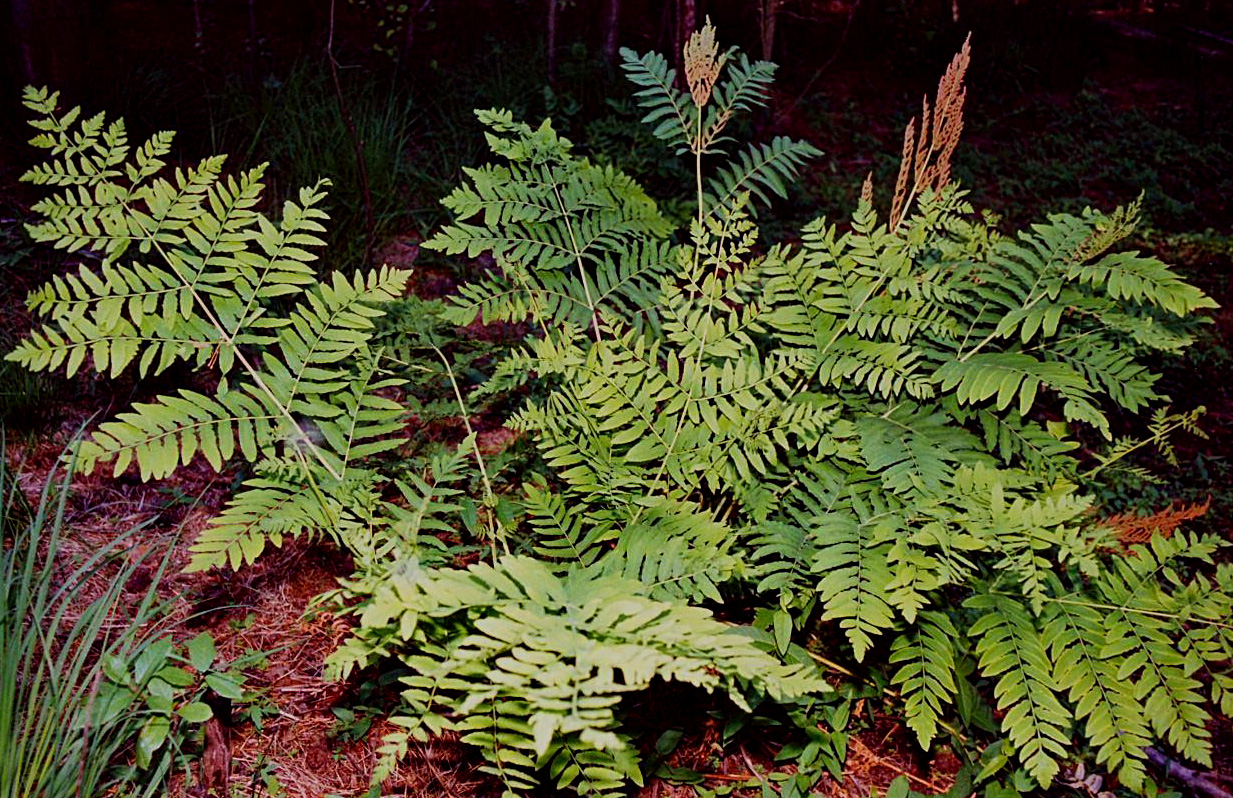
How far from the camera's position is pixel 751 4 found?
6.11m

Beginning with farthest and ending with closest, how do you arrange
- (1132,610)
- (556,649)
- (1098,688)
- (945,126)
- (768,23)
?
(768,23) → (945,126) → (1132,610) → (1098,688) → (556,649)

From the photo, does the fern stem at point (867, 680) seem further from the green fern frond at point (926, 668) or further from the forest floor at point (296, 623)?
the green fern frond at point (926, 668)

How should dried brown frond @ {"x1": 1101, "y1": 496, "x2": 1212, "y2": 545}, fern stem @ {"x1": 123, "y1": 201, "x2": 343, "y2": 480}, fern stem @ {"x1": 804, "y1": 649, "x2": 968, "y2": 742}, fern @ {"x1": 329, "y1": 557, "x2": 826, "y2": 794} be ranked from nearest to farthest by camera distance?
fern @ {"x1": 329, "y1": 557, "x2": 826, "y2": 794}
fern stem @ {"x1": 123, "y1": 201, "x2": 343, "y2": 480}
dried brown frond @ {"x1": 1101, "y1": 496, "x2": 1212, "y2": 545}
fern stem @ {"x1": 804, "y1": 649, "x2": 968, "y2": 742}

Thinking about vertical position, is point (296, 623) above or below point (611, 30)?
below

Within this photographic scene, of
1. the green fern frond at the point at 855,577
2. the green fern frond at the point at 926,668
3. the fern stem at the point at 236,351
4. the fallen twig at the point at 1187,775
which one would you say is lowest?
the fallen twig at the point at 1187,775

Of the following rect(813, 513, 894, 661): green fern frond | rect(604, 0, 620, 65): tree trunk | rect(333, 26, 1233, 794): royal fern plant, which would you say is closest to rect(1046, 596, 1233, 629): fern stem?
rect(333, 26, 1233, 794): royal fern plant

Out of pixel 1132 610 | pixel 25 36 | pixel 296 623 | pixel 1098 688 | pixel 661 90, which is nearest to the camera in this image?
pixel 1098 688

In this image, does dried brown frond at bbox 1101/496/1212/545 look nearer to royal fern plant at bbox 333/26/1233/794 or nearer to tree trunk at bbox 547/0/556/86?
royal fern plant at bbox 333/26/1233/794

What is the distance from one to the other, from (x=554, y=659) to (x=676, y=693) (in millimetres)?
983

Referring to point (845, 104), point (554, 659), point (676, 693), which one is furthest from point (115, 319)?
point (845, 104)

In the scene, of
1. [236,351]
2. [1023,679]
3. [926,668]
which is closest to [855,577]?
[926,668]

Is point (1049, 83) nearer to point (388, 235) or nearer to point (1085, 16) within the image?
point (1085, 16)

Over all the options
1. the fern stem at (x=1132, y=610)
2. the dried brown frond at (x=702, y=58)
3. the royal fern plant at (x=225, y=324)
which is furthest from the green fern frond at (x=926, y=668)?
the dried brown frond at (x=702, y=58)

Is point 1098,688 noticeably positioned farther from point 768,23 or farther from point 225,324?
point 768,23
